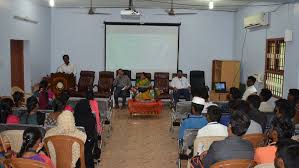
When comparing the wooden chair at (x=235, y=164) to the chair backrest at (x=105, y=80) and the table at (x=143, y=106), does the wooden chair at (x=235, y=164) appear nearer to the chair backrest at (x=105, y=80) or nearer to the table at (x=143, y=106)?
the table at (x=143, y=106)

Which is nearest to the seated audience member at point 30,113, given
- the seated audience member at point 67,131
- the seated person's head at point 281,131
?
the seated audience member at point 67,131

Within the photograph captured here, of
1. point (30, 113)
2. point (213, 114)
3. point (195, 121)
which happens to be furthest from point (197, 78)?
point (213, 114)

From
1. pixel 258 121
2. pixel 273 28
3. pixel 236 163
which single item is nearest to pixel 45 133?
pixel 236 163

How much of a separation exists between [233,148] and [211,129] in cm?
103

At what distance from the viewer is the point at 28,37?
10.1 m

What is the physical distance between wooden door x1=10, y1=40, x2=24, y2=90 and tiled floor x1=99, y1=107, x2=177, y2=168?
271 centimetres

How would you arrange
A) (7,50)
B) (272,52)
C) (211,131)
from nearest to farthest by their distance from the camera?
(211,131) < (7,50) < (272,52)

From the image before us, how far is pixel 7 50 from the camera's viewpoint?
8.63 m

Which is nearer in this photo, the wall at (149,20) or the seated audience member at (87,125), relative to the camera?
the seated audience member at (87,125)

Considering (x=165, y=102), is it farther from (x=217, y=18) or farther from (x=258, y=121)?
(x=258, y=121)

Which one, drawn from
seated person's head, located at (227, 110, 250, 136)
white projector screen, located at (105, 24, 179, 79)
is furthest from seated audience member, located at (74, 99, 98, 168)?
white projector screen, located at (105, 24, 179, 79)

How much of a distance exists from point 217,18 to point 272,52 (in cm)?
365

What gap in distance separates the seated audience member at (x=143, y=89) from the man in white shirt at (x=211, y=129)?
5.20 metres

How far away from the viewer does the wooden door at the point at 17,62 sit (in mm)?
9852
